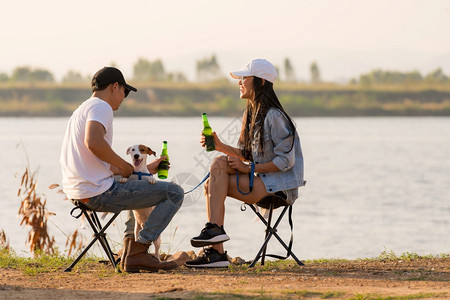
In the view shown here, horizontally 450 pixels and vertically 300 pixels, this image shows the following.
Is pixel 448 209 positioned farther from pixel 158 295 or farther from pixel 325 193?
pixel 158 295

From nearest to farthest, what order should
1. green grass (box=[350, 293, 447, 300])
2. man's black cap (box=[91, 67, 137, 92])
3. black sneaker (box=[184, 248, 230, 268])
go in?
green grass (box=[350, 293, 447, 300])
man's black cap (box=[91, 67, 137, 92])
black sneaker (box=[184, 248, 230, 268])

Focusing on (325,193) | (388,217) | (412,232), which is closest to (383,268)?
(412,232)

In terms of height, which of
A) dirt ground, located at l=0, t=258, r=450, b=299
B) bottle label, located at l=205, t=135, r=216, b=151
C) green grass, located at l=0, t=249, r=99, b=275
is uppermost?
bottle label, located at l=205, t=135, r=216, b=151

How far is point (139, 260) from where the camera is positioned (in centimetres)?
563

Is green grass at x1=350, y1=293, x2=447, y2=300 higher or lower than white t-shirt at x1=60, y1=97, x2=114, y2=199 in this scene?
lower

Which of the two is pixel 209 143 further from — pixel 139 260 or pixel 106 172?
pixel 139 260

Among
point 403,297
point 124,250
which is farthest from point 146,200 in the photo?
point 403,297

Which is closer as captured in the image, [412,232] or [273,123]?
[273,123]

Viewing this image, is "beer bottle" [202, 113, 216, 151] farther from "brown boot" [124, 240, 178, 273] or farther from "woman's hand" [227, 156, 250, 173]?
"brown boot" [124, 240, 178, 273]

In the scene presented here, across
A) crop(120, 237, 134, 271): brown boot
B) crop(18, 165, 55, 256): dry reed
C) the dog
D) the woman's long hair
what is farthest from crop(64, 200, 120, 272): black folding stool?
crop(18, 165, 55, 256): dry reed

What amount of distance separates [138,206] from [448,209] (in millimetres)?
10579

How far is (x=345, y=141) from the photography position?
3506cm

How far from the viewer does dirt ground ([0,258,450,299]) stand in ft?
15.8

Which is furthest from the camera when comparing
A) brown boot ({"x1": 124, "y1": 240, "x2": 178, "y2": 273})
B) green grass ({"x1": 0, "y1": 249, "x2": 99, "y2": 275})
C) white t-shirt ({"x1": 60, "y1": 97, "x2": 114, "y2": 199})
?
green grass ({"x1": 0, "y1": 249, "x2": 99, "y2": 275})
